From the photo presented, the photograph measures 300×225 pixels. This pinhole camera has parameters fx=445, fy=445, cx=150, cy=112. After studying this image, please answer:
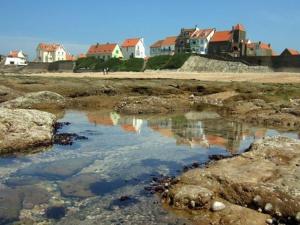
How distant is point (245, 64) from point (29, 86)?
189 ft

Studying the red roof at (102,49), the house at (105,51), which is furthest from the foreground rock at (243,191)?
the red roof at (102,49)

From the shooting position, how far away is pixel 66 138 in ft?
69.4

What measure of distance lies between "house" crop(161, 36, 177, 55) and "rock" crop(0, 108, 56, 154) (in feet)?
421

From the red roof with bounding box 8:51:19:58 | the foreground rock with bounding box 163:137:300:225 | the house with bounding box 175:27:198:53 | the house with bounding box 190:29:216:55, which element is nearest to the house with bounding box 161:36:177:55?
the house with bounding box 175:27:198:53

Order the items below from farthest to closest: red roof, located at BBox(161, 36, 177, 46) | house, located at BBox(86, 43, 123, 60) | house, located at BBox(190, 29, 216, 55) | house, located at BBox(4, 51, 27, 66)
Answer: house, located at BBox(4, 51, 27, 66)
house, located at BBox(86, 43, 123, 60)
red roof, located at BBox(161, 36, 177, 46)
house, located at BBox(190, 29, 216, 55)

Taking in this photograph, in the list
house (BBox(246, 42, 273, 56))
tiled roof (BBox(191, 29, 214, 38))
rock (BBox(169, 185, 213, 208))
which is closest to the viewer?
rock (BBox(169, 185, 213, 208))

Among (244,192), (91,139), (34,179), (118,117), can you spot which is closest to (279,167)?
(244,192)

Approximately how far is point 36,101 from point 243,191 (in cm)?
2798

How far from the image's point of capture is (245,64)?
9194 cm

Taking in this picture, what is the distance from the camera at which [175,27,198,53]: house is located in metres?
142

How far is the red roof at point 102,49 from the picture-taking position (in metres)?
154

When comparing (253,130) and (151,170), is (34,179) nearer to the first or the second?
(151,170)

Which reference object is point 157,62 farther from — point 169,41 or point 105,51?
point 105,51

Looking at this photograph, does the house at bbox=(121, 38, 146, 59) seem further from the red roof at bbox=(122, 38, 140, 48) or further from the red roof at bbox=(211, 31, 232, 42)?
the red roof at bbox=(211, 31, 232, 42)
